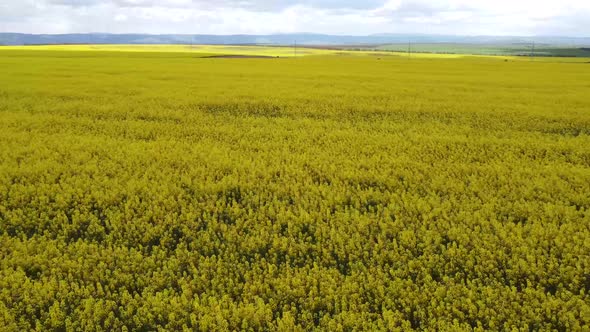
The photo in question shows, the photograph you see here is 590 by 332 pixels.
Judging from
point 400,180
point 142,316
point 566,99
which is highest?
point 566,99

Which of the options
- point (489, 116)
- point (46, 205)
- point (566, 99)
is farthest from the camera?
point (566, 99)

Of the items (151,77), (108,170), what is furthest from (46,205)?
(151,77)

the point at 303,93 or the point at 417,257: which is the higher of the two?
the point at 303,93

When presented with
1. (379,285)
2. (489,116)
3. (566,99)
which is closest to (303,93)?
(489,116)

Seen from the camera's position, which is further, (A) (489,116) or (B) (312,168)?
(A) (489,116)

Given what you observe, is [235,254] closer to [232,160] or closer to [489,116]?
[232,160]

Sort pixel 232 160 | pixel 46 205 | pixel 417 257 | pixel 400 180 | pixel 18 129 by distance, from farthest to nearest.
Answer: pixel 18 129, pixel 232 160, pixel 400 180, pixel 46 205, pixel 417 257
